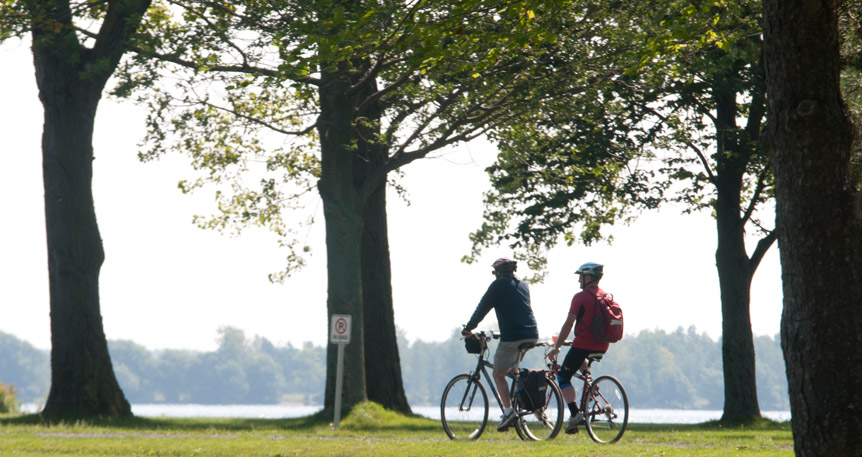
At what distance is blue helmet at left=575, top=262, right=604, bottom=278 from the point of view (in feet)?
35.5

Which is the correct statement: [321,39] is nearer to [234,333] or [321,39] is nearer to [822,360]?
[822,360]

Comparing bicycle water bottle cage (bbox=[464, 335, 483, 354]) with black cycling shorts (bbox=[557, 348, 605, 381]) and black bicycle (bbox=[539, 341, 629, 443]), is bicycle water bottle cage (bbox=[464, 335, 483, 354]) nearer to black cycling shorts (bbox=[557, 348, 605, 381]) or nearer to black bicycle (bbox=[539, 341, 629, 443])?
black bicycle (bbox=[539, 341, 629, 443])

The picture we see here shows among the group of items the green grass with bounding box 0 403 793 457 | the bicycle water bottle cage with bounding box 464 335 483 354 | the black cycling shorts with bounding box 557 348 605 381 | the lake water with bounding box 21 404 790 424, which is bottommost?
the lake water with bounding box 21 404 790 424

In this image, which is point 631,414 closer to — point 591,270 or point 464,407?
point 464,407

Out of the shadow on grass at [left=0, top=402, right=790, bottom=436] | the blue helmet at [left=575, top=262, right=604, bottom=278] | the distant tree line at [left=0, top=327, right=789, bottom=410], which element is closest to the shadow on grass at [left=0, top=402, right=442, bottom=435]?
the shadow on grass at [left=0, top=402, right=790, bottom=436]

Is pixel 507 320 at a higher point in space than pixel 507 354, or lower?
higher

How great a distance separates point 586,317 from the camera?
1073cm

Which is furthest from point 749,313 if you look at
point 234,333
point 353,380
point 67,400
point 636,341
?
point 234,333

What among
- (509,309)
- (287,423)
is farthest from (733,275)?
(509,309)

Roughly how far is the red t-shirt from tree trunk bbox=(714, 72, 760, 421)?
1044 cm

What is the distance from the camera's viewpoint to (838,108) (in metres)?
6.56

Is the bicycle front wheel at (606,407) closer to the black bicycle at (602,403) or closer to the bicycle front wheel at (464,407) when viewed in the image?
the black bicycle at (602,403)

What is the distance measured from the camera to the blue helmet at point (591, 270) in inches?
426

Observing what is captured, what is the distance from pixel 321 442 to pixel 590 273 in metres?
4.09
